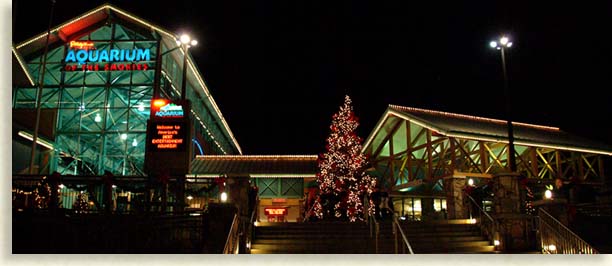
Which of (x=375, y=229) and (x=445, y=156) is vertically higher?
(x=445, y=156)

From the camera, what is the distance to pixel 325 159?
24.5 m

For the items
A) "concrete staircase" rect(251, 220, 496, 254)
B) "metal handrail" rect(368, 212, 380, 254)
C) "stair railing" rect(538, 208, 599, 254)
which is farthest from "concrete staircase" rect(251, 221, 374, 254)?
"stair railing" rect(538, 208, 599, 254)

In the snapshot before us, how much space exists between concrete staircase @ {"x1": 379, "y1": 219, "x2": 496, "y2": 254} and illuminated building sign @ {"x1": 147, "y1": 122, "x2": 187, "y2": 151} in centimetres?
721

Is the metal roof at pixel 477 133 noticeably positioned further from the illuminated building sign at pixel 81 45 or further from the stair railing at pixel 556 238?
the illuminated building sign at pixel 81 45

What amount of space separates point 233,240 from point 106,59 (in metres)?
21.2

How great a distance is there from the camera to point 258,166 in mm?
29172

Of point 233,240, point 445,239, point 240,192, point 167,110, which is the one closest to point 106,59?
point 167,110

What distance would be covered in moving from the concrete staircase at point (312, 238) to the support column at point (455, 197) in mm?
7200

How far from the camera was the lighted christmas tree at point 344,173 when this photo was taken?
2270 centimetres

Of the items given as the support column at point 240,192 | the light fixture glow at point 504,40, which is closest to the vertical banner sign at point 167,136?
the support column at point 240,192

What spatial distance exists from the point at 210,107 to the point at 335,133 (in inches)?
738

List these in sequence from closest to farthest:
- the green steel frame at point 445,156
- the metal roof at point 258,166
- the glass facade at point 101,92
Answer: the green steel frame at point 445,156 < the metal roof at point 258,166 < the glass facade at point 101,92

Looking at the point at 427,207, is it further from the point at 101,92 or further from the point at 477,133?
the point at 101,92

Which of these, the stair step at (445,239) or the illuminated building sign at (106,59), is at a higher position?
the illuminated building sign at (106,59)
